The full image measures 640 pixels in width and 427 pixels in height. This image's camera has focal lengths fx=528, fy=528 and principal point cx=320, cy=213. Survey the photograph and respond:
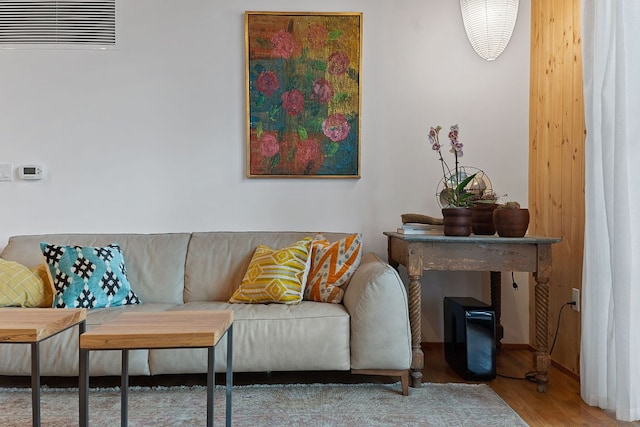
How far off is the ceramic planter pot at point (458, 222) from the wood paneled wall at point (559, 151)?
0.59 m

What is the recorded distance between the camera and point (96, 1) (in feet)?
10.7

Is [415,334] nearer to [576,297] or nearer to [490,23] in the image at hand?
[576,297]

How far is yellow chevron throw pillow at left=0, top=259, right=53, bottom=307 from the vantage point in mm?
2562

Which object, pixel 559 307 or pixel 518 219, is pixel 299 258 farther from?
pixel 559 307

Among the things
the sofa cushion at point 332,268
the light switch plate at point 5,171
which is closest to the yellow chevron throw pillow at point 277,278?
the sofa cushion at point 332,268

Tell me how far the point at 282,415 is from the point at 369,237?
142 centimetres

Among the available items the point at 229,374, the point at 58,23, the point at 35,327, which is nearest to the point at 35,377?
the point at 35,327

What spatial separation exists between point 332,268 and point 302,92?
1.17m

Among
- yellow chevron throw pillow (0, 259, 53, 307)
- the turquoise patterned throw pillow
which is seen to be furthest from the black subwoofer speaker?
yellow chevron throw pillow (0, 259, 53, 307)

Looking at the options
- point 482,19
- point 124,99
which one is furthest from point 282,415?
point 482,19

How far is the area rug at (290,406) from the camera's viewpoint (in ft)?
6.98

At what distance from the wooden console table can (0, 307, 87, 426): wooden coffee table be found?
148 cm

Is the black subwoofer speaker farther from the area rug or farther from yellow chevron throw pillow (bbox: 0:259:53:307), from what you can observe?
yellow chevron throw pillow (bbox: 0:259:53:307)

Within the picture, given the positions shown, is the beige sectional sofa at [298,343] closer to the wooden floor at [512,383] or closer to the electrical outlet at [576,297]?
the wooden floor at [512,383]
